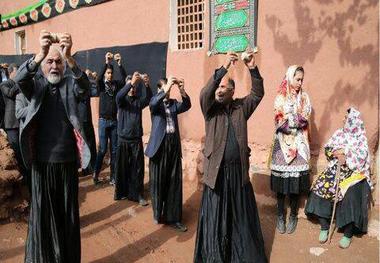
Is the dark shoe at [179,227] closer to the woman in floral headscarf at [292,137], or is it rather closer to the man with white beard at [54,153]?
the woman in floral headscarf at [292,137]

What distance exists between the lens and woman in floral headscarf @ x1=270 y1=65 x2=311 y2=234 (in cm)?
452

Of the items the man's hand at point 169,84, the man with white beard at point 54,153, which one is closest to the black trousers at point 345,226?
the man's hand at point 169,84

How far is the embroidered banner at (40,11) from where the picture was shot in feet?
29.8

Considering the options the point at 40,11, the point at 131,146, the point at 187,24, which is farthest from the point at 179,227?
the point at 40,11

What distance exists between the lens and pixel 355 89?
4.68 metres

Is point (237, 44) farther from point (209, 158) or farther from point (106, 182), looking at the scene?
point (106, 182)

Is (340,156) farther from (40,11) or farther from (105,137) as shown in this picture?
(40,11)

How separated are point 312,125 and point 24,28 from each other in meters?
9.72

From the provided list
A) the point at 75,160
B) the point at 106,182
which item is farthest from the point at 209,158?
the point at 106,182

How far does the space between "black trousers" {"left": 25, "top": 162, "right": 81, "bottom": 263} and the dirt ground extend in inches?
28.3

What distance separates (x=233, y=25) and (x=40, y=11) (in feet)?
22.1

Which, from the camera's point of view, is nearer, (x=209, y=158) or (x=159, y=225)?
(x=209, y=158)

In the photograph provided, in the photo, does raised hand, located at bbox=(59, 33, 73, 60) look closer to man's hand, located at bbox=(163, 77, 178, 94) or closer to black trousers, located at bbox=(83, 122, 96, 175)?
man's hand, located at bbox=(163, 77, 178, 94)

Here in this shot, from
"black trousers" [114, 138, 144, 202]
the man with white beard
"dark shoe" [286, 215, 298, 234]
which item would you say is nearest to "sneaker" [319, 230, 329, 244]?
"dark shoe" [286, 215, 298, 234]
